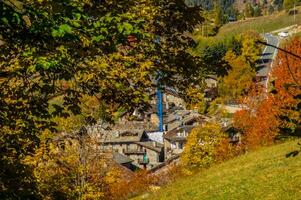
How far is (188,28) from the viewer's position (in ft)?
34.9

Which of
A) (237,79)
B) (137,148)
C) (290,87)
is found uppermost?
(290,87)

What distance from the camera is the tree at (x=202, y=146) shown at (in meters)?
69.2

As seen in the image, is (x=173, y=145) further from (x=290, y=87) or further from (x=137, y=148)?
(x=290, y=87)

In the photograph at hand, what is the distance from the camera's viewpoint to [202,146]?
233 feet

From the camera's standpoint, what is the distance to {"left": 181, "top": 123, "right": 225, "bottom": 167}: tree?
6919cm

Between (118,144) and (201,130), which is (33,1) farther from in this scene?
(118,144)

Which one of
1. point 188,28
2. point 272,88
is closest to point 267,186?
point 188,28

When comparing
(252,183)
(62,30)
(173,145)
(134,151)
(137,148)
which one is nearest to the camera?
(62,30)

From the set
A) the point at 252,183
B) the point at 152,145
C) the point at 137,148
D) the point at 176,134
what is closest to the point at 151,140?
the point at 176,134

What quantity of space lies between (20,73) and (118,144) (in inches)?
4019

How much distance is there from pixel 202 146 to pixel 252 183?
51.2 m

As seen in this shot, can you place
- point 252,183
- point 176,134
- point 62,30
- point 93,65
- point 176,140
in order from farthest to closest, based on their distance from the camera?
point 176,134 → point 176,140 → point 252,183 → point 93,65 → point 62,30

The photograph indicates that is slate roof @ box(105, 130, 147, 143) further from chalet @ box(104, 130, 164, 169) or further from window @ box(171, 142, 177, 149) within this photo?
window @ box(171, 142, 177, 149)

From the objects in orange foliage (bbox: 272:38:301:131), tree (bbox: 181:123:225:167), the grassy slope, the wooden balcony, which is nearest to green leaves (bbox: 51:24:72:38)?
orange foliage (bbox: 272:38:301:131)
